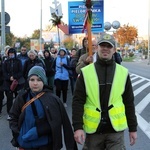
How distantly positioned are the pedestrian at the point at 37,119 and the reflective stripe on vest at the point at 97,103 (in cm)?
32

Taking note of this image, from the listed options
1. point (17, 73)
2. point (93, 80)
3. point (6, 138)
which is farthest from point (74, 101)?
point (17, 73)

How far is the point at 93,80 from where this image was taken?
11.3ft

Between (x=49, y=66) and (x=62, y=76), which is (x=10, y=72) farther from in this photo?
(x=49, y=66)

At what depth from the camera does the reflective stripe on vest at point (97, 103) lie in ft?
11.2

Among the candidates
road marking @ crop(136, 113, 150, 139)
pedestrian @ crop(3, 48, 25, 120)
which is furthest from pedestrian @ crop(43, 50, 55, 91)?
road marking @ crop(136, 113, 150, 139)

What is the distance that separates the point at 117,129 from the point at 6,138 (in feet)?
12.5

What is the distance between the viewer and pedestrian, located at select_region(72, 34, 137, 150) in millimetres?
3426

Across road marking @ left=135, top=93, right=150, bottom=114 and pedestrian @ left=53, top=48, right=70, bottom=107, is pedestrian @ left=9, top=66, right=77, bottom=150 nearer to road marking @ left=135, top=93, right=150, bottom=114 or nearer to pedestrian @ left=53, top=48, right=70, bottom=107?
road marking @ left=135, top=93, right=150, bottom=114

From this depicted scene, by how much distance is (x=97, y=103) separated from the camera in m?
3.42

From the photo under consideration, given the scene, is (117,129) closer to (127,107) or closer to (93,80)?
(127,107)

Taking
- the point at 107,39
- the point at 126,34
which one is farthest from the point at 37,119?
the point at 126,34

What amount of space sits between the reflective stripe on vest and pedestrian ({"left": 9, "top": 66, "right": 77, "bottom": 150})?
0.32 m

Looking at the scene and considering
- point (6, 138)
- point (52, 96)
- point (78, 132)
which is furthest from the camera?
point (6, 138)

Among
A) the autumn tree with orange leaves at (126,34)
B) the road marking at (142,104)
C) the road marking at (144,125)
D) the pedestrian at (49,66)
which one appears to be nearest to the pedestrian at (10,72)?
the pedestrian at (49,66)
